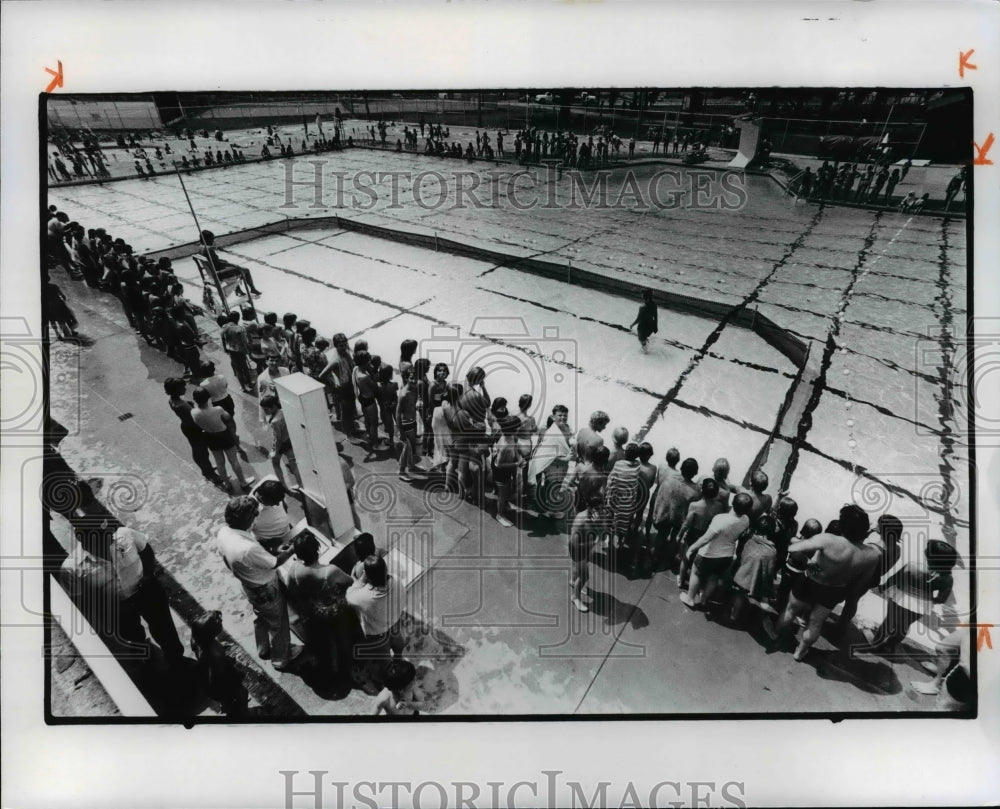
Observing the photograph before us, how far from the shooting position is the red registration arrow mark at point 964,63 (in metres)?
3.09

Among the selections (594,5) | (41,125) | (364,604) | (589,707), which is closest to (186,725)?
(364,604)

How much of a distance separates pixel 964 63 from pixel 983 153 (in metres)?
0.58

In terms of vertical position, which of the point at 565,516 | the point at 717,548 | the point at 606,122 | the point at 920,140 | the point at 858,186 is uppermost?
the point at 606,122

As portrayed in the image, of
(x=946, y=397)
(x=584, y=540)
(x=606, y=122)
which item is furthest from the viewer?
(x=606, y=122)

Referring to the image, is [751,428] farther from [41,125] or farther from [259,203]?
[259,203]

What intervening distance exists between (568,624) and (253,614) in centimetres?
249

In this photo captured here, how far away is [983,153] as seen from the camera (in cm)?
325

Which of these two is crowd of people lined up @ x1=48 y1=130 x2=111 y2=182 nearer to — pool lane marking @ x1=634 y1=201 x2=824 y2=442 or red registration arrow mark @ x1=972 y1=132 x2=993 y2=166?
pool lane marking @ x1=634 y1=201 x2=824 y2=442

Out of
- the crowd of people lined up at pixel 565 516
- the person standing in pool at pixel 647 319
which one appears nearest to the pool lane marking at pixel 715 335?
the person standing in pool at pixel 647 319

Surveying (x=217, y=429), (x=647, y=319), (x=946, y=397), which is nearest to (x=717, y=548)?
(x=647, y=319)

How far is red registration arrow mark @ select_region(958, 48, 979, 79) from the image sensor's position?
122 inches

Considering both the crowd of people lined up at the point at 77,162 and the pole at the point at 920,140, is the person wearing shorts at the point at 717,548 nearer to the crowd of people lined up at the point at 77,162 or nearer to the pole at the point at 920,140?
the pole at the point at 920,140

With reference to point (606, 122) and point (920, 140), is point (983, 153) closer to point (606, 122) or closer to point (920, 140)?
point (920, 140)

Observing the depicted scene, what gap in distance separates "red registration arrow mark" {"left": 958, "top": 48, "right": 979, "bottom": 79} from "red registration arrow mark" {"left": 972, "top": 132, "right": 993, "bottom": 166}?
0.44m
